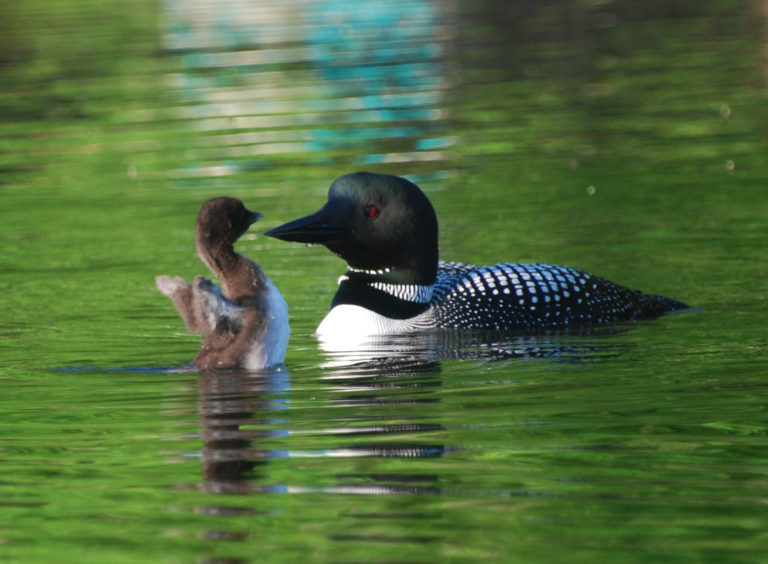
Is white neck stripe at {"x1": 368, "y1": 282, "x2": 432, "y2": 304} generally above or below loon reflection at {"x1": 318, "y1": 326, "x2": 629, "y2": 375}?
above

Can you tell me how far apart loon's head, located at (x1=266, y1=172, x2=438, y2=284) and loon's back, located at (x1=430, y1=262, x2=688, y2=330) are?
22 cm

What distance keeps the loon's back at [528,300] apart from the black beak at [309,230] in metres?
Result: 0.69

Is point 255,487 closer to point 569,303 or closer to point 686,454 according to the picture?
point 686,454

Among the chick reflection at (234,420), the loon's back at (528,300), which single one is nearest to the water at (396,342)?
the chick reflection at (234,420)

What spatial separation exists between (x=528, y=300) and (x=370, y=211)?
0.90m

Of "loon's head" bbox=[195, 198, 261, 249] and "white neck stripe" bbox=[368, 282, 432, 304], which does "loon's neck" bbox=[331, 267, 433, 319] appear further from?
"loon's head" bbox=[195, 198, 261, 249]

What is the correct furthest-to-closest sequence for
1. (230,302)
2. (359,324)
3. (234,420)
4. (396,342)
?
(359,324), (396,342), (230,302), (234,420)

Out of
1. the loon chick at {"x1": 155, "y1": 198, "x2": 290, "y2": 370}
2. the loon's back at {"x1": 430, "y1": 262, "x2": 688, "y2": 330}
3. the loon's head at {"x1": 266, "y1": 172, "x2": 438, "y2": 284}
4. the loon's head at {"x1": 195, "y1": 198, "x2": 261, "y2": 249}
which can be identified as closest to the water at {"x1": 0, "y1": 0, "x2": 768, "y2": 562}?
the loon chick at {"x1": 155, "y1": 198, "x2": 290, "y2": 370}

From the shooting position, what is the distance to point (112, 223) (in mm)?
11008

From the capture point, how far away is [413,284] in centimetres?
756

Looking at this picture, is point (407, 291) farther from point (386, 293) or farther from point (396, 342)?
point (396, 342)

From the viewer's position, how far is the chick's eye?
7.36 metres

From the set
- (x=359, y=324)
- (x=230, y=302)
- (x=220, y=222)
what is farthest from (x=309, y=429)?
(x=359, y=324)

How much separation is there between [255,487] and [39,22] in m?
23.0
